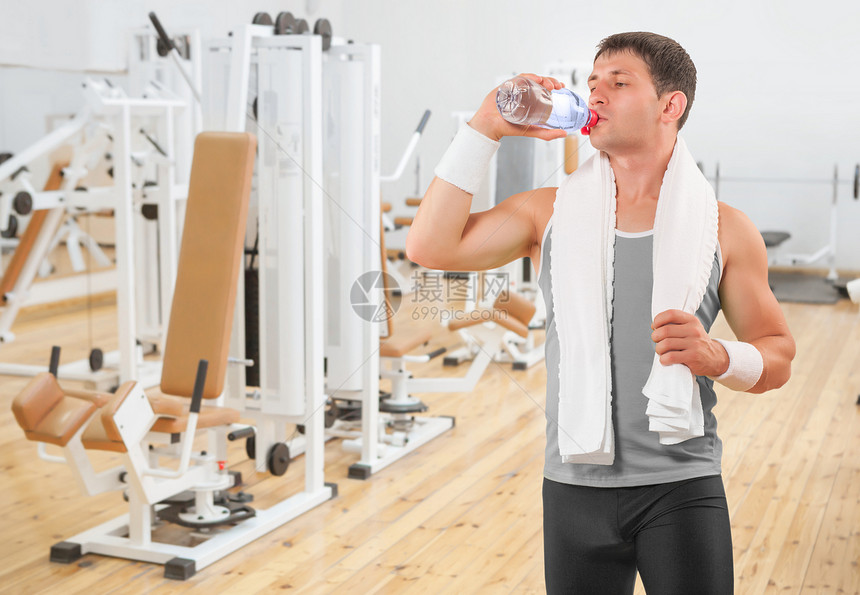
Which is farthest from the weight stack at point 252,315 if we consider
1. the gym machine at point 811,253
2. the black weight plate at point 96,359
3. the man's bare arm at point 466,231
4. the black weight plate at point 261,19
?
the gym machine at point 811,253

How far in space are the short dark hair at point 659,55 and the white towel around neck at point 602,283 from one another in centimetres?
9

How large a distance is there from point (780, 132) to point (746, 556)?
5207mm

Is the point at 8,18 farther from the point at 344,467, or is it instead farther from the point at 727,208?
the point at 727,208

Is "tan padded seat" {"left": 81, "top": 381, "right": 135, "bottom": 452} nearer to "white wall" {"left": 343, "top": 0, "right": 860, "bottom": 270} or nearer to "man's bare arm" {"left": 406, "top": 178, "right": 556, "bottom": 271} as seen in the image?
"man's bare arm" {"left": 406, "top": 178, "right": 556, "bottom": 271}

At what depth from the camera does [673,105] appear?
3.60ft

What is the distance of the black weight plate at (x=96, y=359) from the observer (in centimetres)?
410

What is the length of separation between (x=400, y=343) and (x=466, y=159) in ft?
7.35

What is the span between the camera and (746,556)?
97.8 inches

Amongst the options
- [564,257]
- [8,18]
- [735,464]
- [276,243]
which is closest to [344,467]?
[276,243]

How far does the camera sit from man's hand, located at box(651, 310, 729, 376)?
3.19ft

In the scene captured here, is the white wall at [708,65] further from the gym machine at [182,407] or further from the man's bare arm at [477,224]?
the man's bare arm at [477,224]

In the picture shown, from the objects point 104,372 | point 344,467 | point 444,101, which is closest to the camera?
point 344,467

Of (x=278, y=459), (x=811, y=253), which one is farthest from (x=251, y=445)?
(x=811, y=253)

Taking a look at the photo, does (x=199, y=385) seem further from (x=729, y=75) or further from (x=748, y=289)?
(x=729, y=75)
